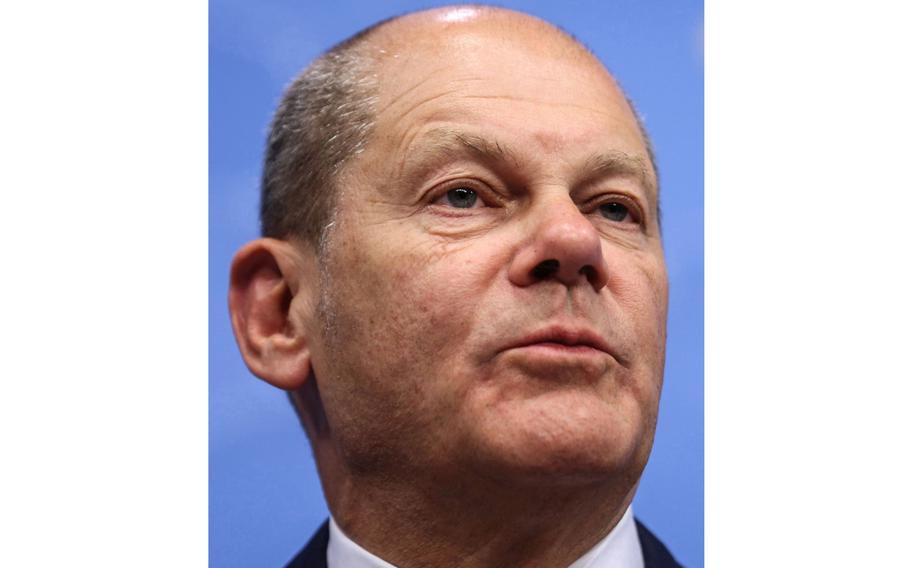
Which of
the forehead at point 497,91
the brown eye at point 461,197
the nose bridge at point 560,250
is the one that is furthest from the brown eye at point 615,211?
the brown eye at point 461,197

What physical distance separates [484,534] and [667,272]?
79 cm

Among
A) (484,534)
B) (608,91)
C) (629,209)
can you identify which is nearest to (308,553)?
(484,534)

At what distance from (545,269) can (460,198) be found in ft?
0.82

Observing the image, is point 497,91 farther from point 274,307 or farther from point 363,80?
point 274,307

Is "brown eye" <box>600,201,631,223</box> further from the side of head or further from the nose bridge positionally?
the nose bridge

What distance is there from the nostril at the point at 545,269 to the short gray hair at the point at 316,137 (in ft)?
1.62

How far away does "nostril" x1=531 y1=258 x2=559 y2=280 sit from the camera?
→ 2.49 m

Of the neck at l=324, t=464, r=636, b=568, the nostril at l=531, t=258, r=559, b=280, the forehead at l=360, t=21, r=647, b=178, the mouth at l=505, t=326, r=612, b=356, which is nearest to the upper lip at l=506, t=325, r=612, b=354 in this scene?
the mouth at l=505, t=326, r=612, b=356

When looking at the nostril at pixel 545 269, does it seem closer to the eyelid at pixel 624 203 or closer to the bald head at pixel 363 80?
the eyelid at pixel 624 203

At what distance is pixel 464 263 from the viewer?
2.51m

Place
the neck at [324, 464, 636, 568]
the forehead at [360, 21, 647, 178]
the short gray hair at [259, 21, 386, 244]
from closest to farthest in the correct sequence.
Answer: the neck at [324, 464, 636, 568], the forehead at [360, 21, 647, 178], the short gray hair at [259, 21, 386, 244]

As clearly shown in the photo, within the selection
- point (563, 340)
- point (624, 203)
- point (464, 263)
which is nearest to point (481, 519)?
point (563, 340)

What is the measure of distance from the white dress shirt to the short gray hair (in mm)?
655

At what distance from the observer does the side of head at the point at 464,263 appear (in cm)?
245
